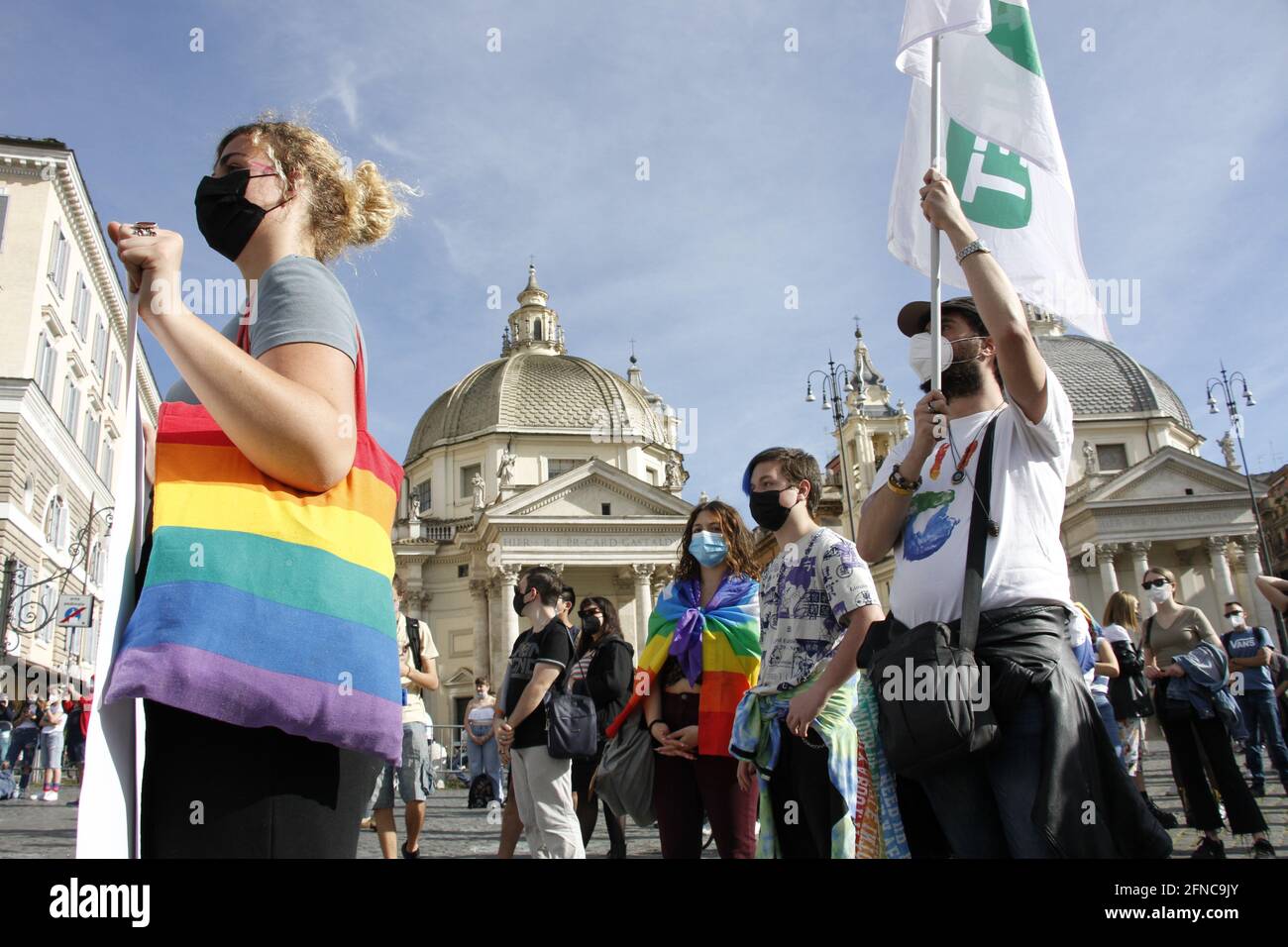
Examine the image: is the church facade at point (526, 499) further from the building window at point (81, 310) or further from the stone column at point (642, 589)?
the building window at point (81, 310)

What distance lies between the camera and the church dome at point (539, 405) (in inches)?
2064

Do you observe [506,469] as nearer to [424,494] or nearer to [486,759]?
[424,494]

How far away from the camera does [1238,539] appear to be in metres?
44.6

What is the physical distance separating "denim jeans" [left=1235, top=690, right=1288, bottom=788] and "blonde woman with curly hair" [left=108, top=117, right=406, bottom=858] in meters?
10.4

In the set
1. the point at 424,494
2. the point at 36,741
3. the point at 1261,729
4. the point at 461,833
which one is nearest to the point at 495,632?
the point at 424,494

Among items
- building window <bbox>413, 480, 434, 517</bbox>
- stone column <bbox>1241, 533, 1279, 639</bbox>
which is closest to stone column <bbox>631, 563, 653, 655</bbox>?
building window <bbox>413, 480, 434, 517</bbox>

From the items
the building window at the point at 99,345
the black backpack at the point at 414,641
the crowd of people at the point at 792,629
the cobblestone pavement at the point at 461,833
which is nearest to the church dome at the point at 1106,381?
the cobblestone pavement at the point at 461,833

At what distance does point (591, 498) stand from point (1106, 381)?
94.3 feet

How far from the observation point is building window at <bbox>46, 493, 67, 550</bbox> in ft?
95.2

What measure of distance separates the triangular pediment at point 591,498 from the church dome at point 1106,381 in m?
22.0

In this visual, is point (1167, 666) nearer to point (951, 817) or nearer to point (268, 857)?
point (951, 817)
